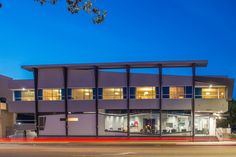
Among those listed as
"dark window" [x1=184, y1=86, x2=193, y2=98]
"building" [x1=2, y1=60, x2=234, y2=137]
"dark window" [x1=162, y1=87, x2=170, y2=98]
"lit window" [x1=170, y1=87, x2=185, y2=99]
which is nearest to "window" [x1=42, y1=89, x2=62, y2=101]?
"building" [x1=2, y1=60, x2=234, y2=137]

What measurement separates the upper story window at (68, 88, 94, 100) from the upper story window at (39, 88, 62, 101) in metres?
1.48

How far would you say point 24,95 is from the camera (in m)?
57.7

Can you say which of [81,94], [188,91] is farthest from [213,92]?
[81,94]

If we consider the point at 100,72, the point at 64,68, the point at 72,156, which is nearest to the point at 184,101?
the point at 100,72

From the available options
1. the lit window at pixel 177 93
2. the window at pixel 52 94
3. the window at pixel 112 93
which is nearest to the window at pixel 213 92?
the lit window at pixel 177 93

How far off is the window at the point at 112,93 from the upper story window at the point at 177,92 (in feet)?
17.6

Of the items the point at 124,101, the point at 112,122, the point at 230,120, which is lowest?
the point at 230,120

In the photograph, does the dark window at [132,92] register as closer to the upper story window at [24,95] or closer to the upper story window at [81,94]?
the upper story window at [81,94]

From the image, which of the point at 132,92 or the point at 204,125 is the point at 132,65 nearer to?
the point at 132,92

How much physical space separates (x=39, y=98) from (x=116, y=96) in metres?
9.88

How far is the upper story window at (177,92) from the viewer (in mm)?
53344

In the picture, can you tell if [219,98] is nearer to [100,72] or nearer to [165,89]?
[165,89]

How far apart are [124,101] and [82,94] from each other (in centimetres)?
536

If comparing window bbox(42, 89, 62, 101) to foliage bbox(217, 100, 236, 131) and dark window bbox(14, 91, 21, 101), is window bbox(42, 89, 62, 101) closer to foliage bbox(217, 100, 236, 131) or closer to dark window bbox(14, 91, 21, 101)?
dark window bbox(14, 91, 21, 101)
